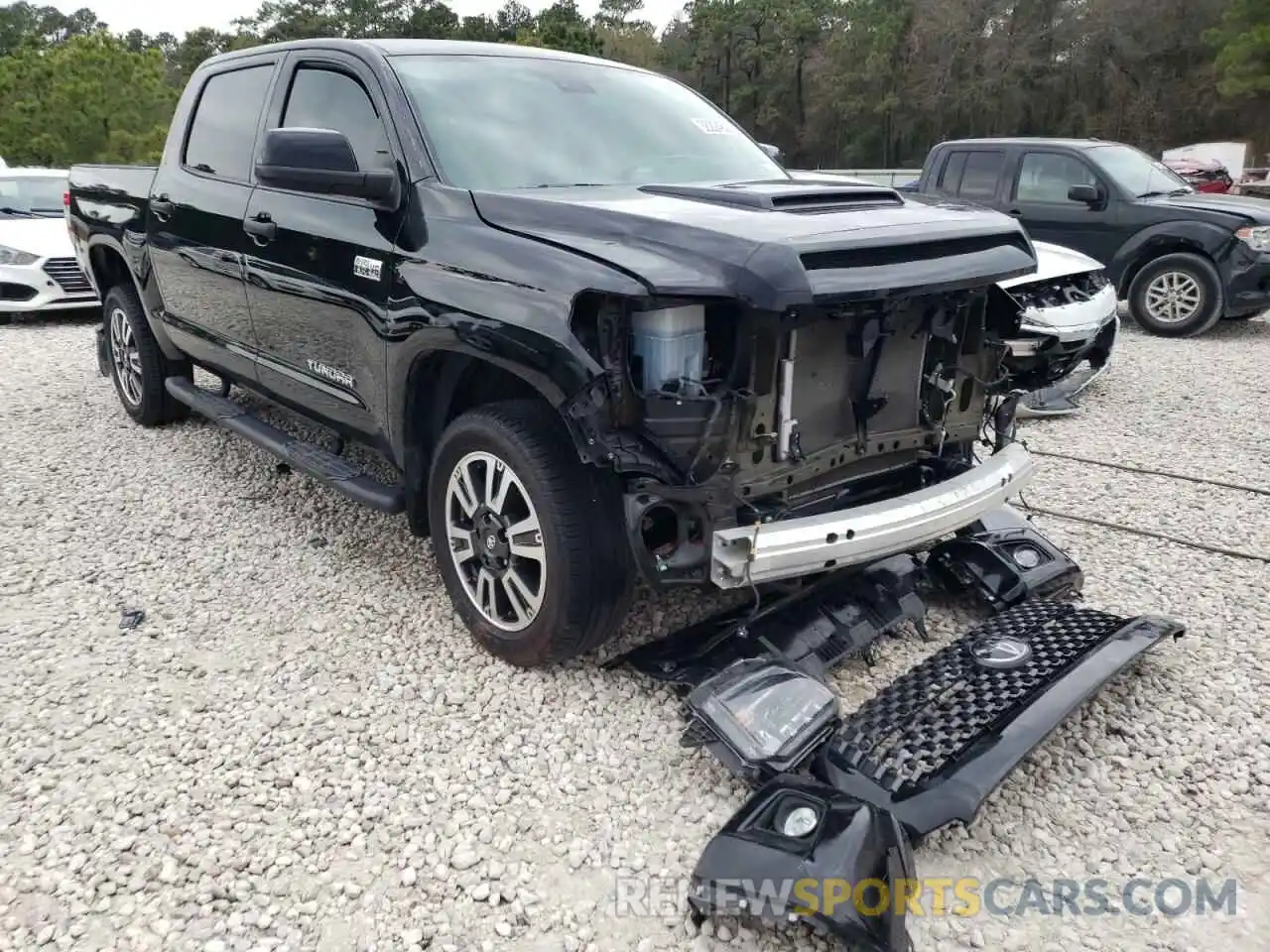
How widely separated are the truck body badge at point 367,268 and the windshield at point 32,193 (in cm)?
982

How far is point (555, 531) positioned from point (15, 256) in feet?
31.6

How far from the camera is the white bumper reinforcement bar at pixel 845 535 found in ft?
8.54

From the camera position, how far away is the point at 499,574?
318cm

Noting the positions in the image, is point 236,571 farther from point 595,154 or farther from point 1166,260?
point 1166,260

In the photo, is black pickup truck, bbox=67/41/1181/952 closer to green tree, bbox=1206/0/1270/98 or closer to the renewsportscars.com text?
the renewsportscars.com text

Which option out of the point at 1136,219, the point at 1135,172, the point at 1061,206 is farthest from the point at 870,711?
the point at 1135,172

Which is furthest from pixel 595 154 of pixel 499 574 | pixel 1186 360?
pixel 1186 360

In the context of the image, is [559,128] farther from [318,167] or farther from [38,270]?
[38,270]

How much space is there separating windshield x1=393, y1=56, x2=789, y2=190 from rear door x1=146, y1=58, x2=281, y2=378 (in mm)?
1169

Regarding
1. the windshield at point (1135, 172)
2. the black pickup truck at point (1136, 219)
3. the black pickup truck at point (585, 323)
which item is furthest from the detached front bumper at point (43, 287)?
the windshield at point (1135, 172)

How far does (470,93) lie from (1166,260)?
315 inches

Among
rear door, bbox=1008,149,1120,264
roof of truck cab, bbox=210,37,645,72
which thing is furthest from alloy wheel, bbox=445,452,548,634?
rear door, bbox=1008,149,1120,264

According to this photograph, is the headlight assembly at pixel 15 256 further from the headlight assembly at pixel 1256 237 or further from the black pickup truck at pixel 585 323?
the headlight assembly at pixel 1256 237

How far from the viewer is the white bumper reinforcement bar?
260 cm
